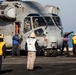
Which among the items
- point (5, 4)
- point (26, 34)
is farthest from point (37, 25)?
point (5, 4)

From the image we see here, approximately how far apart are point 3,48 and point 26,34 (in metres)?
10.1

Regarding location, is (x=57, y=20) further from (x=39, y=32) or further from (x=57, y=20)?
(x=39, y=32)

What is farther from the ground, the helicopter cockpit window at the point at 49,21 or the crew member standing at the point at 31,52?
the helicopter cockpit window at the point at 49,21

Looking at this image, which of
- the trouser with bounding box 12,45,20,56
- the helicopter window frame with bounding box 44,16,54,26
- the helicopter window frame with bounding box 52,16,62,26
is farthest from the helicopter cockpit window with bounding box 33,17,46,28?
the trouser with bounding box 12,45,20,56

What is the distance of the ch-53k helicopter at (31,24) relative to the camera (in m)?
25.2

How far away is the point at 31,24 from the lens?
25.3m

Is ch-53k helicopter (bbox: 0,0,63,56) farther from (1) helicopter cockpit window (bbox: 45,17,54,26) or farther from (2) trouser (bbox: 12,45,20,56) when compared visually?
(2) trouser (bbox: 12,45,20,56)

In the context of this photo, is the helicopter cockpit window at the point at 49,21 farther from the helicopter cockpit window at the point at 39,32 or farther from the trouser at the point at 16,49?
the trouser at the point at 16,49

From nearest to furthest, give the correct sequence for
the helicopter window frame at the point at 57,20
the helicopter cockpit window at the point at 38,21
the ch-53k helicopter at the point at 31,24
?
the ch-53k helicopter at the point at 31,24
the helicopter cockpit window at the point at 38,21
the helicopter window frame at the point at 57,20

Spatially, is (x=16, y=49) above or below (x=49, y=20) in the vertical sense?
below

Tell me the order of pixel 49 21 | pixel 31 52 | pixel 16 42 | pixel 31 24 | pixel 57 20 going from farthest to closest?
pixel 57 20 < pixel 49 21 < pixel 16 42 < pixel 31 24 < pixel 31 52

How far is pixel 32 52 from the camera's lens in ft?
55.4

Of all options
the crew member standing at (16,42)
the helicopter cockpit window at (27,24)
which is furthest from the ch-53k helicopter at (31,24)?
the crew member standing at (16,42)

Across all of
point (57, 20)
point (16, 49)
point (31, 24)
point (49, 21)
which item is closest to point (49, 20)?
point (49, 21)
